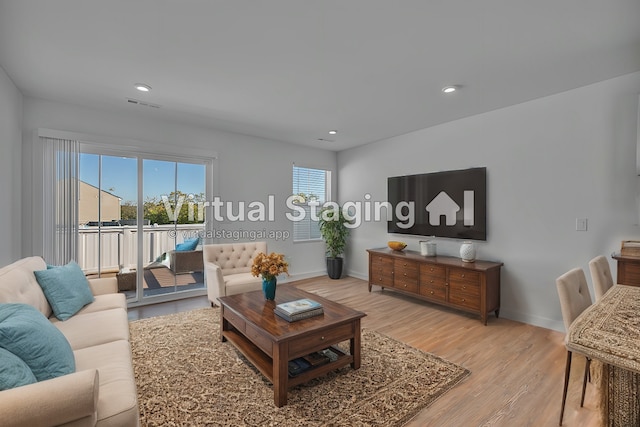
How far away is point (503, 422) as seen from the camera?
70.7 inches

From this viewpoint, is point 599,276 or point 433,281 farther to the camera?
point 433,281

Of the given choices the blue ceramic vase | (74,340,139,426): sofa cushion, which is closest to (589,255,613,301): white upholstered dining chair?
the blue ceramic vase

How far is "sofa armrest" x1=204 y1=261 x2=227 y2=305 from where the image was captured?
11.5 ft

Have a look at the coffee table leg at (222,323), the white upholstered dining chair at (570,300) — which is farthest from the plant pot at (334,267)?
the white upholstered dining chair at (570,300)

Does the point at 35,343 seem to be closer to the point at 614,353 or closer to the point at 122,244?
the point at 614,353

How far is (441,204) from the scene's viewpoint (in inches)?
A: 166

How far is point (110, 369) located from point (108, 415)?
15.6 inches

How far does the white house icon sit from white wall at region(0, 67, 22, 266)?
4.90m

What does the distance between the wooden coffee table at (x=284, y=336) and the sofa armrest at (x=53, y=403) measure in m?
0.98

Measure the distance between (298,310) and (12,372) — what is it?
1.53m

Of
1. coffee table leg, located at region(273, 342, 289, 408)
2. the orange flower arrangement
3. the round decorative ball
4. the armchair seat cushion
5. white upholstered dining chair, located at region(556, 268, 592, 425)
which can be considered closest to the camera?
white upholstered dining chair, located at region(556, 268, 592, 425)

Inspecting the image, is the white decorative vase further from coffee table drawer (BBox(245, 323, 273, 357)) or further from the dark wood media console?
coffee table drawer (BBox(245, 323, 273, 357))

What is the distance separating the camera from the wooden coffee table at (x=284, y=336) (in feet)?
6.36

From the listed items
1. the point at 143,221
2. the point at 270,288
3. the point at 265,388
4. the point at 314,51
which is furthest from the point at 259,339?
the point at 143,221
